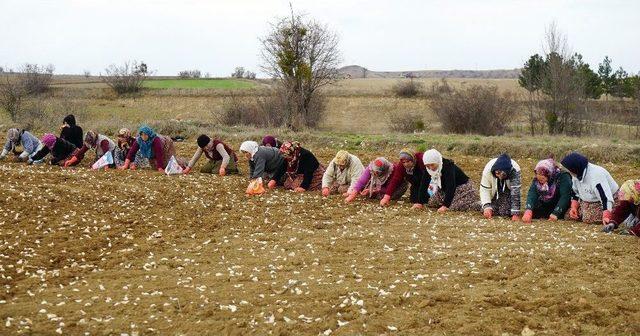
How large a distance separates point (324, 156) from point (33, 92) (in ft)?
77.1

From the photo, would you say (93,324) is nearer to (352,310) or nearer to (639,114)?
(352,310)

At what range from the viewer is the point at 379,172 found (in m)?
10.1

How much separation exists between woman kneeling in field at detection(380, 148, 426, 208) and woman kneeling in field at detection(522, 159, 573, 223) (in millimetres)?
1698

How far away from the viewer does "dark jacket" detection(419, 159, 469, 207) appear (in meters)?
9.34

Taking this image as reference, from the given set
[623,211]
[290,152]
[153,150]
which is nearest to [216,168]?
[153,150]

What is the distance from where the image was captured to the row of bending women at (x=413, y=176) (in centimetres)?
820

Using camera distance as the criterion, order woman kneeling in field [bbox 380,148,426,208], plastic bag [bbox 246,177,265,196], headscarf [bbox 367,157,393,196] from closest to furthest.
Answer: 1. woman kneeling in field [bbox 380,148,426,208]
2. headscarf [bbox 367,157,393,196]
3. plastic bag [bbox 246,177,265,196]

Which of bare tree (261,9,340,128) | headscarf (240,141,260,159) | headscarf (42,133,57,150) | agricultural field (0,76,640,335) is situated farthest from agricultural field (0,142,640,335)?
bare tree (261,9,340,128)

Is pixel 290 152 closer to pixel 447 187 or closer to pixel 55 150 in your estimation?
pixel 447 187

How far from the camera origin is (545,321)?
4625mm

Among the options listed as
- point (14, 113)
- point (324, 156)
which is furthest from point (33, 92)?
point (324, 156)

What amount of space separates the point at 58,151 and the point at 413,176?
791 cm

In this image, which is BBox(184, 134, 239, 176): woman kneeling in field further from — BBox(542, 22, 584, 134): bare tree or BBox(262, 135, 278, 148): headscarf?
BBox(542, 22, 584, 134): bare tree

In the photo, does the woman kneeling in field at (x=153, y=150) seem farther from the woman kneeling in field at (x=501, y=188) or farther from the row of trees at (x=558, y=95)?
the row of trees at (x=558, y=95)
